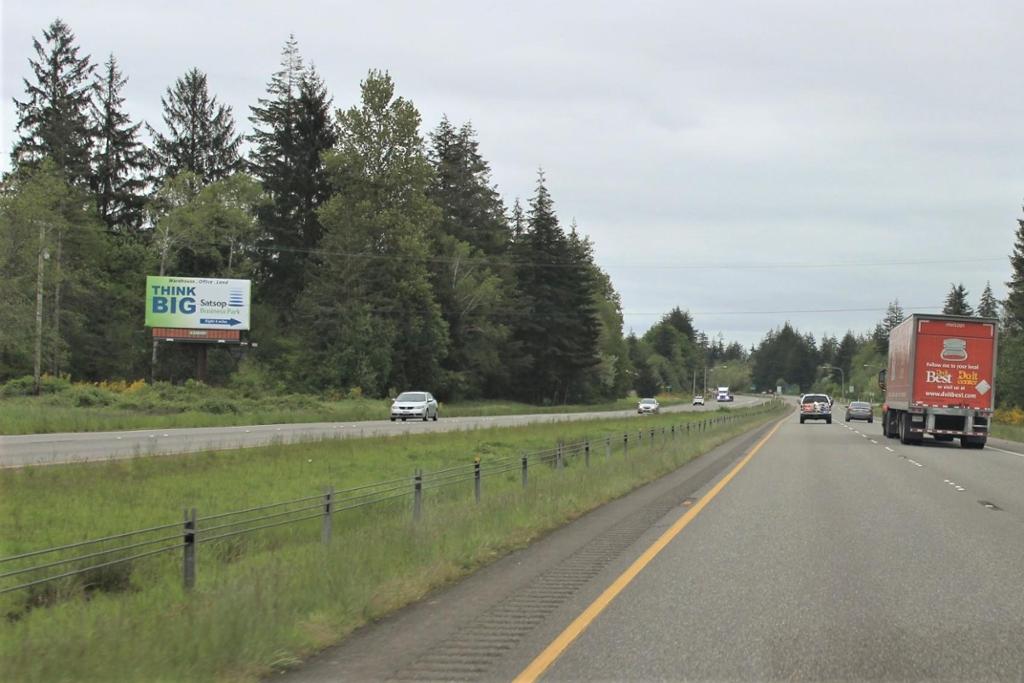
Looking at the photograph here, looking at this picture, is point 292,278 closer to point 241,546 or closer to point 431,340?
point 431,340

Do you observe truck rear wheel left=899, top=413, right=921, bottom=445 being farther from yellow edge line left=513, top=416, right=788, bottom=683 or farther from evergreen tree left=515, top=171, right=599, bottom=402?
evergreen tree left=515, top=171, right=599, bottom=402

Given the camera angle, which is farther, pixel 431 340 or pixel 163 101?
pixel 163 101

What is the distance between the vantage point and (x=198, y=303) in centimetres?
6259

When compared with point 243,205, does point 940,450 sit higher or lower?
lower

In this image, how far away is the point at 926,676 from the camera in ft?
20.9

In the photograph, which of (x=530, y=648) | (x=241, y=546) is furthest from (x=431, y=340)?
(x=530, y=648)

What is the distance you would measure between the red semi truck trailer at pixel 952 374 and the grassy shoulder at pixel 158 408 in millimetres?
27974

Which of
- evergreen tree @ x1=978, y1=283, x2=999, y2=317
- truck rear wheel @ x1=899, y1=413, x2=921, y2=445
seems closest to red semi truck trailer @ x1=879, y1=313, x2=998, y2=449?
truck rear wheel @ x1=899, y1=413, x2=921, y2=445

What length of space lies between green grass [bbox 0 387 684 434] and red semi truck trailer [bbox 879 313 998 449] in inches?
1100

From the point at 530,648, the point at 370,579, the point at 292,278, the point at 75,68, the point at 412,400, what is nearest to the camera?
the point at 530,648

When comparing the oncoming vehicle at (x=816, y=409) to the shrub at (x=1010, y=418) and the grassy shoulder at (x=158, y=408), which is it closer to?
the shrub at (x=1010, y=418)

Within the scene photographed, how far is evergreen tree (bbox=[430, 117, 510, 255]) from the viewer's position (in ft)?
308

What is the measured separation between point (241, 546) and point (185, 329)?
2097 inches

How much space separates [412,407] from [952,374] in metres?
26.2
